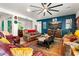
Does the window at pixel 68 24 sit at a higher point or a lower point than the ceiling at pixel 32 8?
lower

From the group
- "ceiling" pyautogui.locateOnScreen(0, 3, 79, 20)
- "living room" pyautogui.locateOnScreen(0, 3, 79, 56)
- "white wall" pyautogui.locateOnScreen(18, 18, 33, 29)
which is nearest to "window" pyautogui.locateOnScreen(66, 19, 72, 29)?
"living room" pyautogui.locateOnScreen(0, 3, 79, 56)

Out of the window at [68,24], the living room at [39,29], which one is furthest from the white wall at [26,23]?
the window at [68,24]

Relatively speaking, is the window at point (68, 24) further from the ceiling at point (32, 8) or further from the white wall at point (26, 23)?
the white wall at point (26, 23)

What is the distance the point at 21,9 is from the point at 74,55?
886 mm

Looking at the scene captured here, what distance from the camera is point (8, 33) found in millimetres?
1563

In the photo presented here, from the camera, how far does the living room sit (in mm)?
1521

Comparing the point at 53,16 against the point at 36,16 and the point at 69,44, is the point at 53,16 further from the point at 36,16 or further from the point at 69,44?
the point at 69,44

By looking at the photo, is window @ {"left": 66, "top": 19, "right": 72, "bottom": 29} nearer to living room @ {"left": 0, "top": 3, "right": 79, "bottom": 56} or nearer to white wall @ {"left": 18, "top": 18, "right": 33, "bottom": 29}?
living room @ {"left": 0, "top": 3, "right": 79, "bottom": 56}

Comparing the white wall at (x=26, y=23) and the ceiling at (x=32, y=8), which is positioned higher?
the ceiling at (x=32, y=8)

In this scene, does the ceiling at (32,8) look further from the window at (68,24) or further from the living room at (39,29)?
the window at (68,24)

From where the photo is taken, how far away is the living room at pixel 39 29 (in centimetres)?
152

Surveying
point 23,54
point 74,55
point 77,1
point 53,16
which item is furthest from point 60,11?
point 23,54

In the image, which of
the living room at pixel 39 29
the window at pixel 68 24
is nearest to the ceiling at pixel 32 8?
the living room at pixel 39 29

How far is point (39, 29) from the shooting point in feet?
5.28
